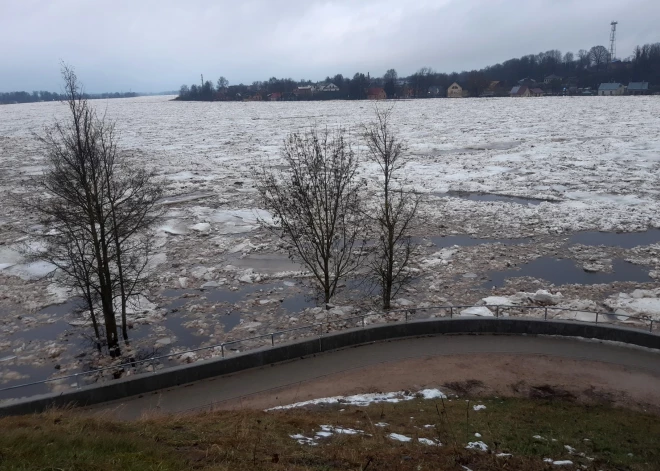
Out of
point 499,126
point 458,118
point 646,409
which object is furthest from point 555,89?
point 646,409

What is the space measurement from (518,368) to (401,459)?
18.1 ft

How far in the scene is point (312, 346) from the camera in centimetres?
1289

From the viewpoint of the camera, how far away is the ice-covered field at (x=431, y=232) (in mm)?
16719

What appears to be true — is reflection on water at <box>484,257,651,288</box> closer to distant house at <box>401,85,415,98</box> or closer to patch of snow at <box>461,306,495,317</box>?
patch of snow at <box>461,306,495,317</box>

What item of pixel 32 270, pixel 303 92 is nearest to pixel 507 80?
pixel 303 92

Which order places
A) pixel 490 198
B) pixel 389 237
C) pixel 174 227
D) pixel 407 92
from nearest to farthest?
pixel 389 237 → pixel 174 227 → pixel 490 198 → pixel 407 92

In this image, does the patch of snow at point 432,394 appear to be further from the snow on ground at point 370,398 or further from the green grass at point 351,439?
the green grass at point 351,439

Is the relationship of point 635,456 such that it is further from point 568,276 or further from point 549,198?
point 549,198

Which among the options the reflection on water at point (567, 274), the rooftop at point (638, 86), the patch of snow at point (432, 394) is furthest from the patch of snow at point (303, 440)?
the rooftop at point (638, 86)

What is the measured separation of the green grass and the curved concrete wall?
1384 mm

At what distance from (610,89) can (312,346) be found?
136 metres

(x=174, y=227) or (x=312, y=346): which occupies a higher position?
(x=174, y=227)

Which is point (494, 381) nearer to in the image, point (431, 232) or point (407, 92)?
point (431, 232)

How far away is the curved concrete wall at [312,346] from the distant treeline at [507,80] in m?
130
